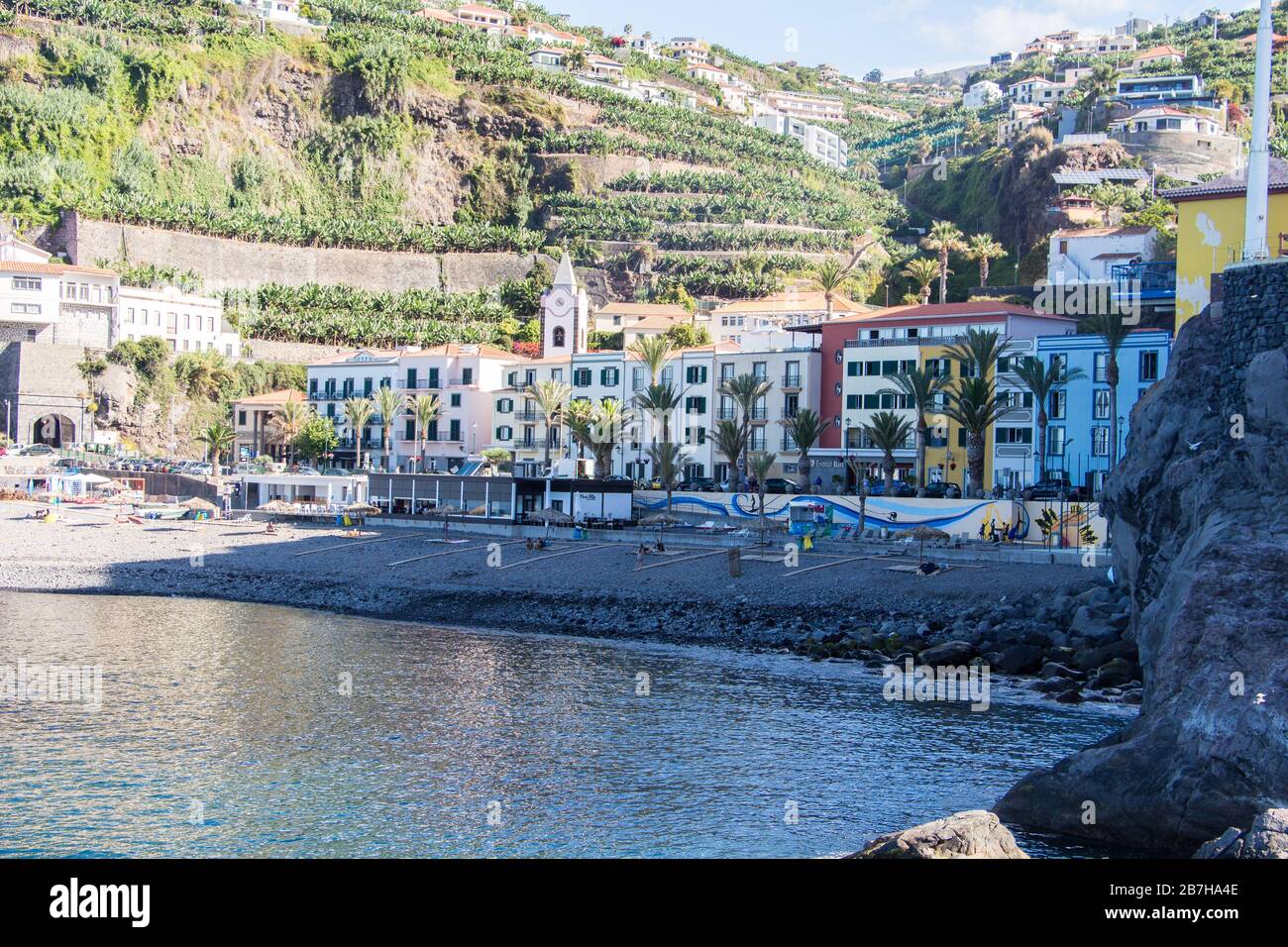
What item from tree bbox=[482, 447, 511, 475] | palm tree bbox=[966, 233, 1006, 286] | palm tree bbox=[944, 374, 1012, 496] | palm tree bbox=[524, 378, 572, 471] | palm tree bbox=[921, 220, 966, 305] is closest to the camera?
palm tree bbox=[944, 374, 1012, 496]

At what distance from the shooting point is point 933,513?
53594 mm

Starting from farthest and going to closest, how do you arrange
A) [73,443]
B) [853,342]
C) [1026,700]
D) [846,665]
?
[73,443], [853,342], [846,665], [1026,700]

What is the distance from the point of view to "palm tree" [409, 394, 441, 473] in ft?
284

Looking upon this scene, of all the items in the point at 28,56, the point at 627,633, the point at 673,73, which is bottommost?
the point at 627,633

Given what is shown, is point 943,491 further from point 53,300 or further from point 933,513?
point 53,300

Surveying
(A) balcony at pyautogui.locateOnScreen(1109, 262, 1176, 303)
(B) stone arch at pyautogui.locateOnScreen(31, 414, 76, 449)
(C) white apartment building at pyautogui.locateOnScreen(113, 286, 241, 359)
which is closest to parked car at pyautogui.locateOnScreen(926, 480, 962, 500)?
(A) balcony at pyautogui.locateOnScreen(1109, 262, 1176, 303)

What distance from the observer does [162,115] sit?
121562 millimetres

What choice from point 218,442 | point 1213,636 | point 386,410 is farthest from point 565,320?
point 1213,636

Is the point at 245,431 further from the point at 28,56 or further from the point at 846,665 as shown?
the point at 846,665

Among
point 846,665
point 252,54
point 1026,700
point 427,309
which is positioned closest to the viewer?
point 1026,700

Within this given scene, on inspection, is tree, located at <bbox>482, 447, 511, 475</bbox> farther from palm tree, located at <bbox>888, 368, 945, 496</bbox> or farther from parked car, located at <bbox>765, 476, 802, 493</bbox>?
palm tree, located at <bbox>888, 368, 945, 496</bbox>

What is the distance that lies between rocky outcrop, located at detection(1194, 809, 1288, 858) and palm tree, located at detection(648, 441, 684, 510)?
5021 centimetres
